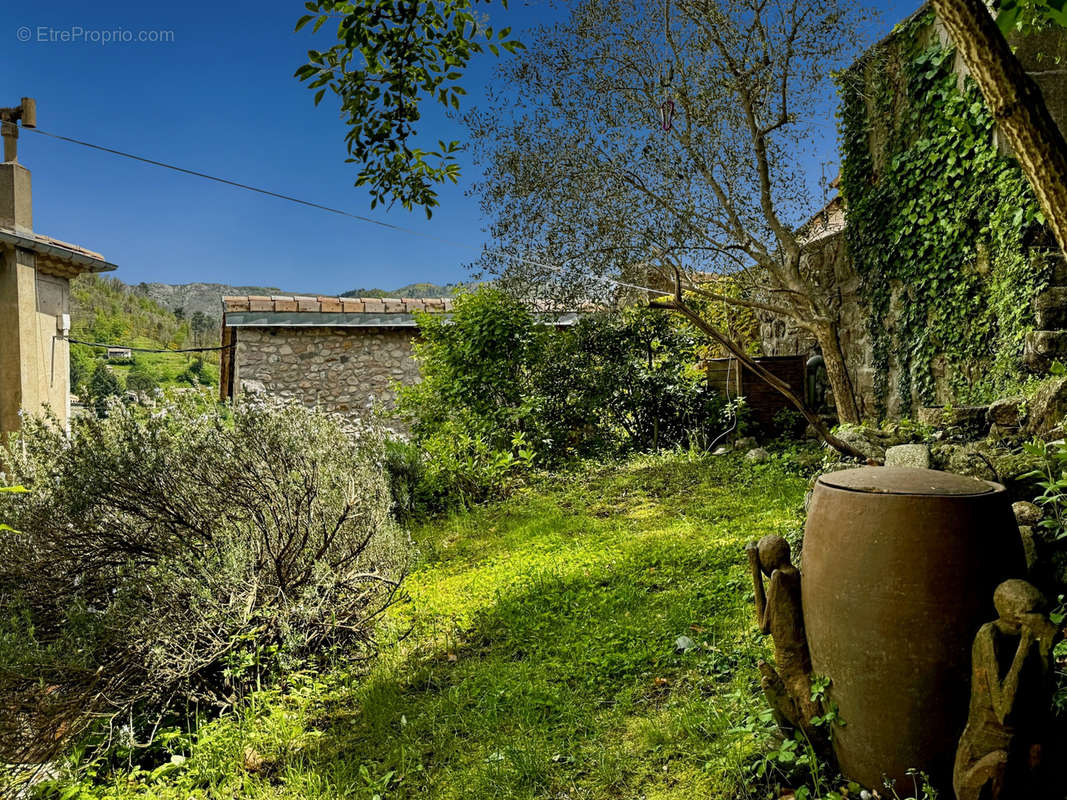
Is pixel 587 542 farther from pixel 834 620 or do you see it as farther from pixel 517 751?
pixel 834 620

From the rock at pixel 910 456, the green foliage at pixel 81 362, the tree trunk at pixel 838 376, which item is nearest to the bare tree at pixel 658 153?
the tree trunk at pixel 838 376

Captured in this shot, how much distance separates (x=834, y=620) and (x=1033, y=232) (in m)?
5.17

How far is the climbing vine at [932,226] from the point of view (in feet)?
18.0

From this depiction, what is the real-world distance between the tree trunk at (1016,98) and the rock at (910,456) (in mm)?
1712

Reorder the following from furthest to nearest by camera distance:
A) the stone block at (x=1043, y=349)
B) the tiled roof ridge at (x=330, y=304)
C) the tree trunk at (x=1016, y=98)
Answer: the tiled roof ridge at (x=330, y=304)
the stone block at (x=1043, y=349)
the tree trunk at (x=1016, y=98)

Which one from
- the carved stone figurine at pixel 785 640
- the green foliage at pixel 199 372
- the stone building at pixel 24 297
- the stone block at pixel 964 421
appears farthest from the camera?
the green foliage at pixel 199 372

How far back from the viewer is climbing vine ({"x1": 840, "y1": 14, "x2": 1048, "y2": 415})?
5.50 metres

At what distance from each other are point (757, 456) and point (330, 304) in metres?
7.03

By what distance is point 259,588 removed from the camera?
3230mm

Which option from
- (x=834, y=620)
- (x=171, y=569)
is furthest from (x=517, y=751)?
(x=171, y=569)

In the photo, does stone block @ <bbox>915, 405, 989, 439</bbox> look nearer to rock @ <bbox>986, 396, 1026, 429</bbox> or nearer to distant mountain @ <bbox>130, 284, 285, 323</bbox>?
rock @ <bbox>986, 396, 1026, 429</bbox>

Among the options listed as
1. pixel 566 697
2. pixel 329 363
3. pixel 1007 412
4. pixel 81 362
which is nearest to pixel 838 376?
pixel 1007 412

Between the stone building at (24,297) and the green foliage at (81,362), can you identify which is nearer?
the stone building at (24,297)

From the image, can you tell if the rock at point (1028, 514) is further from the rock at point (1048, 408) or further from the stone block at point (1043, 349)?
the stone block at point (1043, 349)
